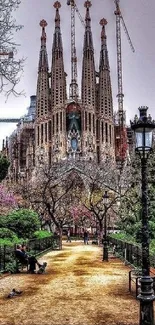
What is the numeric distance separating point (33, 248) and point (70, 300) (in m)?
16.1

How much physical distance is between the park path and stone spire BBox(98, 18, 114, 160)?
8675 centimetres

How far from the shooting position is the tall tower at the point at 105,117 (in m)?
108

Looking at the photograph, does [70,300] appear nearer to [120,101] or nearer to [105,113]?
[105,113]

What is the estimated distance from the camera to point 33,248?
2844cm

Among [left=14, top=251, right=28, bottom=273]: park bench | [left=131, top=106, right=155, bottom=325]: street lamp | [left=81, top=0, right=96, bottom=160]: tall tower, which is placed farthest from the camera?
[left=81, top=0, right=96, bottom=160]: tall tower

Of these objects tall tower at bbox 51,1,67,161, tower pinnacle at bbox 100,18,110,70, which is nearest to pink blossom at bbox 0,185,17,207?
tall tower at bbox 51,1,67,161

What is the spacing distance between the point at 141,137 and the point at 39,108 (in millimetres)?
104627

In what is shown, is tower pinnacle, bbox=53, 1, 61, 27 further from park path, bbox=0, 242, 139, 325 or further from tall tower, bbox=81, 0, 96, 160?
park path, bbox=0, 242, 139, 325

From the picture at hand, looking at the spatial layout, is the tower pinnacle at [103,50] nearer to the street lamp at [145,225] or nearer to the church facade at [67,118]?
the church facade at [67,118]

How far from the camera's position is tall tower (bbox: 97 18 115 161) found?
107606 mm

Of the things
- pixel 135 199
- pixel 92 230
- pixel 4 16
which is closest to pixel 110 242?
pixel 135 199

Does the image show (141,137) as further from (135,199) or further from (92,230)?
(92,230)

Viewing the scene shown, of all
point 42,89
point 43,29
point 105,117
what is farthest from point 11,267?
point 43,29

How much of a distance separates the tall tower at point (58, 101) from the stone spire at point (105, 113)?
28.7 feet
